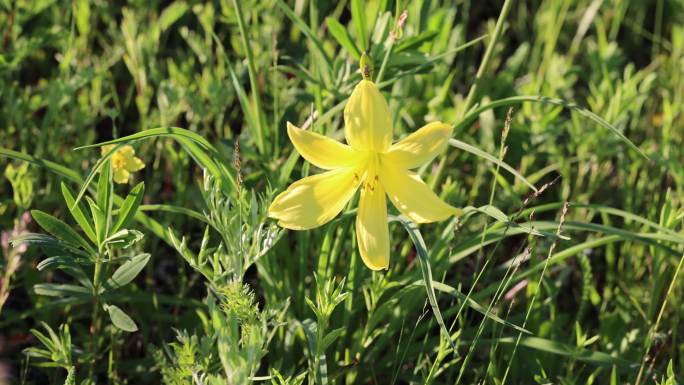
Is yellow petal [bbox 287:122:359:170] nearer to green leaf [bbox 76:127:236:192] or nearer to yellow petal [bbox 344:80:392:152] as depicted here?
yellow petal [bbox 344:80:392:152]

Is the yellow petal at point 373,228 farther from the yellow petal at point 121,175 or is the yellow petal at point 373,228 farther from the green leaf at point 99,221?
the yellow petal at point 121,175

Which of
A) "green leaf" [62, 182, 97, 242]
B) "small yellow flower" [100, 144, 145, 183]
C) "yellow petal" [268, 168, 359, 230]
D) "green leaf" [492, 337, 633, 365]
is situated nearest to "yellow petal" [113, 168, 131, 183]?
"small yellow flower" [100, 144, 145, 183]

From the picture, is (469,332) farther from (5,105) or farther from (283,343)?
(5,105)

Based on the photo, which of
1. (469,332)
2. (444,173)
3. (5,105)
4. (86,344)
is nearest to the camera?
(86,344)

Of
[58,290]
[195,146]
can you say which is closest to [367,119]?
[195,146]

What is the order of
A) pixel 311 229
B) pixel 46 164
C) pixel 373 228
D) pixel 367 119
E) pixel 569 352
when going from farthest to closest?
1. pixel 311 229
2. pixel 569 352
3. pixel 46 164
4. pixel 373 228
5. pixel 367 119

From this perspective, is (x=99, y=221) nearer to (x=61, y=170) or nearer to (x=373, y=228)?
(x=61, y=170)

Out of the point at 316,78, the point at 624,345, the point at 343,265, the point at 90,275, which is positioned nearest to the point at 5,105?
the point at 90,275
